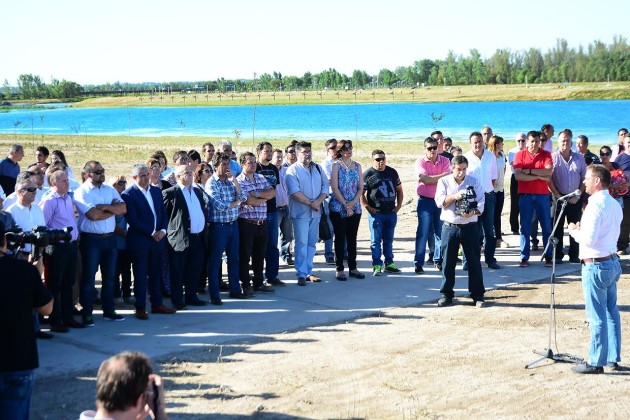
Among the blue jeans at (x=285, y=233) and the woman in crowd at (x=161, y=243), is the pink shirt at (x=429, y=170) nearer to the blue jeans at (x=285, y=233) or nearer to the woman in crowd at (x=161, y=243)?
the blue jeans at (x=285, y=233)

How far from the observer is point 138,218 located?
9.82 meters

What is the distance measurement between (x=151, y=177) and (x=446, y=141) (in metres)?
6.23

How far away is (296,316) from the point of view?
10117mm

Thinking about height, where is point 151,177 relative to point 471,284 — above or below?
above

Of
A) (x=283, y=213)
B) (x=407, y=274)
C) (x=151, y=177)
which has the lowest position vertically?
(x=407, y=274)

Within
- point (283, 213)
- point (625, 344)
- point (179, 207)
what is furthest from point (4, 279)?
point (283, 213)

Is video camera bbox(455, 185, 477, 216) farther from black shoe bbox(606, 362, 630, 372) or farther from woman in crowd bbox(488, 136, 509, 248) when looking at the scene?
woman in crowd bbox(488, 136, 509, 248)

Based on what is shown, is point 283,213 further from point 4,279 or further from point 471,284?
point 4,279

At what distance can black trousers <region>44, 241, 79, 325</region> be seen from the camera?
9.16 metres

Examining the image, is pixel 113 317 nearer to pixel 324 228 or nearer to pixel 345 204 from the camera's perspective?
pixel 345 204

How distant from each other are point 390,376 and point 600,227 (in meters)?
2.37

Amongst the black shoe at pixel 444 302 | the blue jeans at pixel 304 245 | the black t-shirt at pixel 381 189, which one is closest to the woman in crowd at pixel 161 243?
the blue jeans at pixel 304 245

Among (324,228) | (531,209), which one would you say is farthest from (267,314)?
(531,209)

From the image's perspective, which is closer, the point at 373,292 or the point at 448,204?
the point at 448,204
